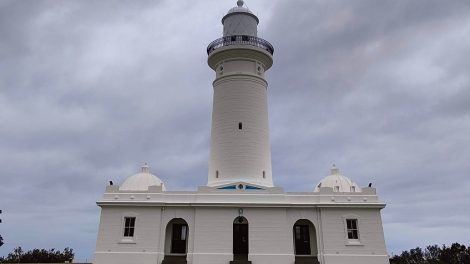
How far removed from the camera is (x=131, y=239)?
82.2 feet

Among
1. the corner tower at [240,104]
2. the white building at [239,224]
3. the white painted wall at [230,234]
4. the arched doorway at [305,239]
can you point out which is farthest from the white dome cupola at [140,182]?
the arched doorway at [305,239]

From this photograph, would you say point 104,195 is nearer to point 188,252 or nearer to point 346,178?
point 188,252

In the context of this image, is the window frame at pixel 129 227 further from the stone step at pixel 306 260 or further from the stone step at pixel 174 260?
the stone step at pixel 306 260

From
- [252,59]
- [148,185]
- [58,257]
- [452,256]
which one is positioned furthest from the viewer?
[452,256]

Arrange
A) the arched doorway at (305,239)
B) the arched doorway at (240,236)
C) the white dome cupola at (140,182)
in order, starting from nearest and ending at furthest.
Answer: the arched doorway at (240,236)
the arched doorway at (305,239)
the white dome cupola at (140,182)

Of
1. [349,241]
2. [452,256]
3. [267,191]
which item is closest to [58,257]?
[267,191]

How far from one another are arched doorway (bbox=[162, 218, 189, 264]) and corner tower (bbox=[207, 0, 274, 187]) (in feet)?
12.4

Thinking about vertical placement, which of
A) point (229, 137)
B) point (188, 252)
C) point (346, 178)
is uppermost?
point (229, 137)

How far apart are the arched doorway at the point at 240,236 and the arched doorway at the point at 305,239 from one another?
3477 mm

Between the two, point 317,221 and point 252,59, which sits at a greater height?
point 252,59

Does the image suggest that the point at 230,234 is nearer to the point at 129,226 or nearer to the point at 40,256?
the point at 129,226

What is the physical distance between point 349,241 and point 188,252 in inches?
408

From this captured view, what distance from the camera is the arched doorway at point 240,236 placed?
84.4 feet

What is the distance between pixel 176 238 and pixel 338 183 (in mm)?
13696
